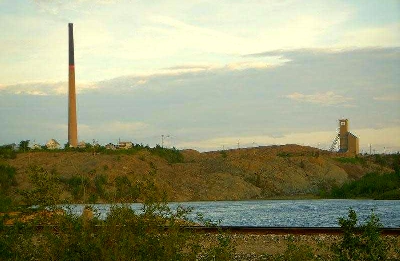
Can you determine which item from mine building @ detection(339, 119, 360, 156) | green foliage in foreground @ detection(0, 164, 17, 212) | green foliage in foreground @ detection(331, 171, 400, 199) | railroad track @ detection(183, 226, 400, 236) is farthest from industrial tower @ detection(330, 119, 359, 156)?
railroad track @ detection(183, 226, 400, 236)

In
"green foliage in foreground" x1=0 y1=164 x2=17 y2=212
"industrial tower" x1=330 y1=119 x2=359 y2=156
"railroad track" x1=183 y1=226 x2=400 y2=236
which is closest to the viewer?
"railroad track" x1=183 y1=226 x2=400 y2=236

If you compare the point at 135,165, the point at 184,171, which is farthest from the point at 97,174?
the point at 184,171

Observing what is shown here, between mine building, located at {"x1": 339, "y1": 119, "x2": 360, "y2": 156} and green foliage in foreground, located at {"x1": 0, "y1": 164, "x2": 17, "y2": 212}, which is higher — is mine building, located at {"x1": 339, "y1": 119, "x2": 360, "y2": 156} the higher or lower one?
the higher one

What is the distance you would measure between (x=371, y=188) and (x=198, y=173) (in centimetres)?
2247

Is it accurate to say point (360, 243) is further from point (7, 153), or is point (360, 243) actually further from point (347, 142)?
point (347, 142)

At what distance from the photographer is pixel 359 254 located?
15.8 meters

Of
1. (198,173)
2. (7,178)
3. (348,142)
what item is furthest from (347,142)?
(7,178)

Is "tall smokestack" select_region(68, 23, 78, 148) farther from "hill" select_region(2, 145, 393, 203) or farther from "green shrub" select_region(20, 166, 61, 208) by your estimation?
"green shrub" select_region(20, 166, 61, 208)

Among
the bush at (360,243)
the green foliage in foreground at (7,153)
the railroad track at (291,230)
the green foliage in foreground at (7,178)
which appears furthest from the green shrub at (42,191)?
the green foliage in foreground at (7,153)

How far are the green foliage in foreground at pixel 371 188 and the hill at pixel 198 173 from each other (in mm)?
5537

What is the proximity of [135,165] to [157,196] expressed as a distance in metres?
77.3

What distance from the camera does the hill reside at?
83.4 m

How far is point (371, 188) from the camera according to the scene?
84.4 meters

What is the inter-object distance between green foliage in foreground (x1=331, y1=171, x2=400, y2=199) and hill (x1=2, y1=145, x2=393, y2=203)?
18.2ft
